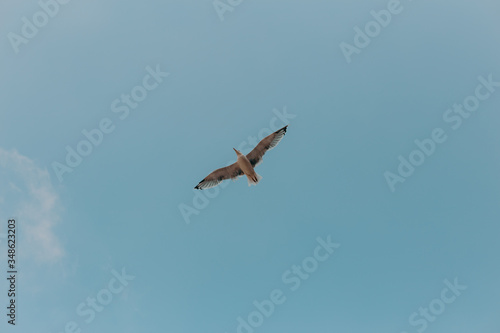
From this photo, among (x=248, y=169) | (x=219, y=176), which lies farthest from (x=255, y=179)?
(x=219, y=176)

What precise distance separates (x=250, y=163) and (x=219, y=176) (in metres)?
2.78

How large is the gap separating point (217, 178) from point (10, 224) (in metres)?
14.2

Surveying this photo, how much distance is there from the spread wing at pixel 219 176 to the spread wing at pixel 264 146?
1282mm

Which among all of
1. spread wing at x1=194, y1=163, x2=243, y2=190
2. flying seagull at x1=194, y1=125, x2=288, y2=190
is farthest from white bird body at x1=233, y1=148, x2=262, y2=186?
spread wing at x1=194, y1=163, x2=243, y2=190

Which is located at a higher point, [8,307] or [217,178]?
[8,307]

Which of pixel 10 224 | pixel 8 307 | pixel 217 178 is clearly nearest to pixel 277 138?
pixel 217 178

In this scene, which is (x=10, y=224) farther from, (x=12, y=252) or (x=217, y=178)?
(x=217, y=178)

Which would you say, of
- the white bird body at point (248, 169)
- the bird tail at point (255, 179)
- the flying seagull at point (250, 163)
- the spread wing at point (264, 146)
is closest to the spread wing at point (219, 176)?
the flying seagull at point (250, 163)

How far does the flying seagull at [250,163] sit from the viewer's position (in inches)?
835

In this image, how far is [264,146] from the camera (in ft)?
70.8

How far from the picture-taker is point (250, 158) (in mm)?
21844

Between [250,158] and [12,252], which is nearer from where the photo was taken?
[12,252]

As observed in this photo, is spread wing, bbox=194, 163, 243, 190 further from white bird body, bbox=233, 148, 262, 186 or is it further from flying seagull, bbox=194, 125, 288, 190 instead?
white bird body, bbox=233, 148, 262, 186

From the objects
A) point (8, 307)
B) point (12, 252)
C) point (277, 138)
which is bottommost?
point (277, 138)
